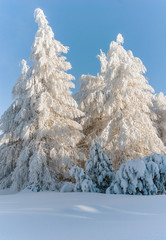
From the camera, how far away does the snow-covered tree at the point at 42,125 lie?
28.2 ft

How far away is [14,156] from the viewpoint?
10.0 m

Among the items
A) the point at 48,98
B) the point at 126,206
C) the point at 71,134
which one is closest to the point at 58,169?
the point at 71,134

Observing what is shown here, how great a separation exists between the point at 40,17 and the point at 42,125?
664 cm

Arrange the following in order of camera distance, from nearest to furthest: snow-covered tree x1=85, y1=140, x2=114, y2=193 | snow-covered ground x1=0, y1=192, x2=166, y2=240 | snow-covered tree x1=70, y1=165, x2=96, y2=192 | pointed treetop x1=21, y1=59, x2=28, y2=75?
snow-covered ground x1=0, y1=192, x2=166, y2=240
snow-covered tree x1=70, y1=165, x2=96, y2=192
snow-covered tree x1=85, y1=140, x2=114, y2=193
pointed treetop x1=21, y1=59, x2=28, y2=75

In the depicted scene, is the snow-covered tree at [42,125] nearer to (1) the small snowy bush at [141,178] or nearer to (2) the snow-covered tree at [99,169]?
(2) the snow-covered tree at [99,169]

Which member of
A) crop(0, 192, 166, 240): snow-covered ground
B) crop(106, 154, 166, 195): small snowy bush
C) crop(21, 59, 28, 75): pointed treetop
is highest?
crop(21, 59, 28, 75): pointed treetop

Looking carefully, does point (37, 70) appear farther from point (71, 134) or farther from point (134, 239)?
point (134, 239)

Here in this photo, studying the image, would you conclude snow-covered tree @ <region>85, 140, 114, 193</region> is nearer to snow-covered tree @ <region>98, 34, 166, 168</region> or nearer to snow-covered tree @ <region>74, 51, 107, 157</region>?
snow-covered tree @ <region>98, 34, 166, 168</region>

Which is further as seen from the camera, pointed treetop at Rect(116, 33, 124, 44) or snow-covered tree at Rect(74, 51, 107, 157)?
pointed treetop at Rect(116, 33, 124, 44)

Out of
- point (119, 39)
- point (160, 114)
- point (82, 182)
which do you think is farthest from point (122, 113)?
point (160, 114)

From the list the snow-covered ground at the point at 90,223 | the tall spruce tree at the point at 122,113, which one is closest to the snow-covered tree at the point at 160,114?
the tall spruce tree at the point at 122,113

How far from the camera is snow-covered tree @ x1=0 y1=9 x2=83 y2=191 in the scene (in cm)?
859

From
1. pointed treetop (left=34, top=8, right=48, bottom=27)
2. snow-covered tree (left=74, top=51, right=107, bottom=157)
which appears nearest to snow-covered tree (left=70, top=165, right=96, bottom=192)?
snow-covered tree (left=74, top=51, right=107, bottom=157)

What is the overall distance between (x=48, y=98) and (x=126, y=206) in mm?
7323
